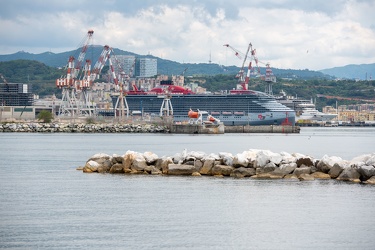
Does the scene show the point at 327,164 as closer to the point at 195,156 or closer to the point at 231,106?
the point at 195,156

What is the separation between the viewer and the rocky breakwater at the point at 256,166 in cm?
2716

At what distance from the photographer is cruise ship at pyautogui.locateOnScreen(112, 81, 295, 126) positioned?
128625 millimetres

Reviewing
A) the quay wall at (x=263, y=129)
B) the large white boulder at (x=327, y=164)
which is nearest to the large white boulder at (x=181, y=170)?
the large white boulder at (x=327, y=164)

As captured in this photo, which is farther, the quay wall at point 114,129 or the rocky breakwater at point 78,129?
the quay wall at point 114,129

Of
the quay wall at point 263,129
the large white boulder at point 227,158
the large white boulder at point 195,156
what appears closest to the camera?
the large white boulder at point 227,158

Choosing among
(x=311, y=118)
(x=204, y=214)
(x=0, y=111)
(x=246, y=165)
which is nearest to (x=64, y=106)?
(x=0, y=111)

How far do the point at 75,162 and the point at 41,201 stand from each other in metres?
15.5

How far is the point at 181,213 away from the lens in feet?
66.0

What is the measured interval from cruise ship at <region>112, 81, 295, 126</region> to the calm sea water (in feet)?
326

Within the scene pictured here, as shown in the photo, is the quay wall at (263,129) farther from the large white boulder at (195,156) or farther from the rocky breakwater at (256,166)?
the large white boulder at (195,156)

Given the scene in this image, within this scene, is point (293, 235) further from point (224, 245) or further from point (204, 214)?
point (204, 214)

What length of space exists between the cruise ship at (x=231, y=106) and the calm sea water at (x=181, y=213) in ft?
326

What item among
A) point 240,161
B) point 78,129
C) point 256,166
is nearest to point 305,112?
point 78,129

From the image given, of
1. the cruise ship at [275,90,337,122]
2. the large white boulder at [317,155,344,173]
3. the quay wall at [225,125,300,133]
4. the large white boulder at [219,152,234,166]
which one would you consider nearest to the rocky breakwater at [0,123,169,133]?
the quay wall at [225,125,300,133]
